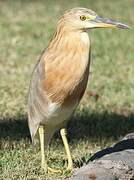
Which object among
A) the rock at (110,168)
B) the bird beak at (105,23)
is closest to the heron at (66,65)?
the bird beak at (105,23)

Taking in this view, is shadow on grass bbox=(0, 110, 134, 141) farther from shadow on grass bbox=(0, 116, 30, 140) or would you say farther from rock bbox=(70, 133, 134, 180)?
rock bbox=(70, 133, 134, 180)

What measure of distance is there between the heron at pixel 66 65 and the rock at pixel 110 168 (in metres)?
0.58

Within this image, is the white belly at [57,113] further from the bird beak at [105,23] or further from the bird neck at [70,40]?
the bird beak at [105,23]

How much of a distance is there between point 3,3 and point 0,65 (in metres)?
4.65

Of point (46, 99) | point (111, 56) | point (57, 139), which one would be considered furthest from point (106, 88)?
point (46, 99)

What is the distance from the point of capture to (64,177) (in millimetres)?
5844

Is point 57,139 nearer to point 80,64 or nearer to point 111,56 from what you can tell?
point 80,64

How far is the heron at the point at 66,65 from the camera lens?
18.5 feet

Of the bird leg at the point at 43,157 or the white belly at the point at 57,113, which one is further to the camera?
the bird leg at the point at 43,157

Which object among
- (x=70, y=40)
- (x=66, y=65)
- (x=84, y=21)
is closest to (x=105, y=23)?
(x=84, y=21)

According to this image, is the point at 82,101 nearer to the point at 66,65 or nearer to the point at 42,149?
the point at 42,149

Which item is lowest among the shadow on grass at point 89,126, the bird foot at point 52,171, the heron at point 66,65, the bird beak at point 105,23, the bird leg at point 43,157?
the shadow on grass at point 89,126

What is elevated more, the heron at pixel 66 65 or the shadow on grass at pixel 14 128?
the heron at pixel 66 65

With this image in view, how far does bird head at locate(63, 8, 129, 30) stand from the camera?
224 inches
